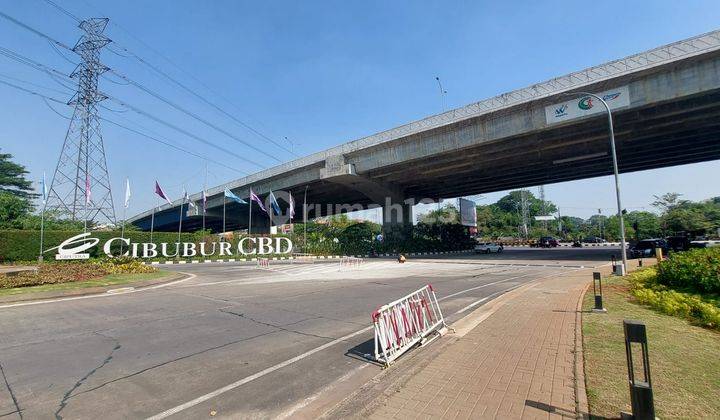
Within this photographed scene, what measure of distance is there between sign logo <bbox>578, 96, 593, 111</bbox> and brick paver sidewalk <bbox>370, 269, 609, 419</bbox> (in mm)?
19801

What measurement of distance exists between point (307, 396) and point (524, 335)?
454cm

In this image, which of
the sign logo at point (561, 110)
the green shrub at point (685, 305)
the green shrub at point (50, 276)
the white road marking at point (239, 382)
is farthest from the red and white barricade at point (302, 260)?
the white road marking at point (239, 382)

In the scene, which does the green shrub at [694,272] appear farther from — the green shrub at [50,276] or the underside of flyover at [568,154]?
the green shrub at [50,276]

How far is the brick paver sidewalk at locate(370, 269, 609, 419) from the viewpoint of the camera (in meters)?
4.08

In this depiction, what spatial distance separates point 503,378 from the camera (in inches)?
195

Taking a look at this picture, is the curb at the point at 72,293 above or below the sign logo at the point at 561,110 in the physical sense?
below

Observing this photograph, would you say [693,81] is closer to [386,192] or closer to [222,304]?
[222,304]

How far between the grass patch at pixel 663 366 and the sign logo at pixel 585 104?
1887 cm

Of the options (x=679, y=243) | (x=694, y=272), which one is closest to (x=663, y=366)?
(x=694, y=272)

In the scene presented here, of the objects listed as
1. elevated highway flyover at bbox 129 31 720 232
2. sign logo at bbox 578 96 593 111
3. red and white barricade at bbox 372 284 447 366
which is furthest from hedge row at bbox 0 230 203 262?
sign logo at bbox 578 96 593 111

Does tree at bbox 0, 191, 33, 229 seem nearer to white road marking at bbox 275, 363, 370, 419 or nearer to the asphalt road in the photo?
the asphalt road

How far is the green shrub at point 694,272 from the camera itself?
30.5 feet

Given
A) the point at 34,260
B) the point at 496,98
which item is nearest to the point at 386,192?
the point at 496,98

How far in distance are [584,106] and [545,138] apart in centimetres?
518
